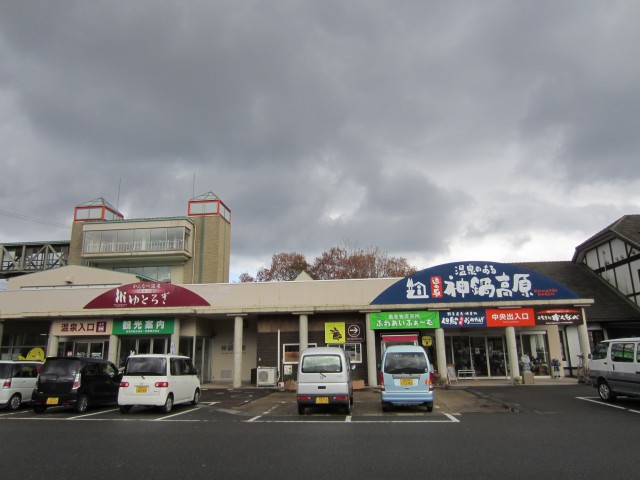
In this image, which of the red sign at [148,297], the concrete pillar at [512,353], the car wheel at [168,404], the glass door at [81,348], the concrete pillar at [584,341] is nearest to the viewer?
the car wheel at [168,404]

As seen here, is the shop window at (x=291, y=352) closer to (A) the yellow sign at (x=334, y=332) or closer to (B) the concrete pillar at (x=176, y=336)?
(A) the yellow sign at (x=334, y=332)

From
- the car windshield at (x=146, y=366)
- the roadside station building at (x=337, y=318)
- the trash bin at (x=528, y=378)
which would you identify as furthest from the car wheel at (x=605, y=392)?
the car windshield at (x=146, y=366)

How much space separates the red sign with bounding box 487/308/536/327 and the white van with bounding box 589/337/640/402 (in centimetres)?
702

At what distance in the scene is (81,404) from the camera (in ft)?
46.0

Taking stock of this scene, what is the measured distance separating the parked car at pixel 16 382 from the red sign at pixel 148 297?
8575 mm

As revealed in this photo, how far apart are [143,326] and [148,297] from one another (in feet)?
4.93

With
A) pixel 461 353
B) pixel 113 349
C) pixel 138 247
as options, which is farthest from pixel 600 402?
pixel 138 247

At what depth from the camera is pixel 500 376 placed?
2386cm

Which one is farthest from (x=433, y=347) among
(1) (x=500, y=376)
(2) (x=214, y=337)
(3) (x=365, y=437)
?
(3) (x=365, y=437)

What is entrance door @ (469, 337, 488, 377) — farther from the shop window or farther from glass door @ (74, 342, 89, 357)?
glass door @ (74, 342, 89, 357)

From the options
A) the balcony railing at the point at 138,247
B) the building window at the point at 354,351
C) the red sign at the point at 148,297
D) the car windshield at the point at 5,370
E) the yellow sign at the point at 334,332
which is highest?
the balcony railing at the point at 138,247

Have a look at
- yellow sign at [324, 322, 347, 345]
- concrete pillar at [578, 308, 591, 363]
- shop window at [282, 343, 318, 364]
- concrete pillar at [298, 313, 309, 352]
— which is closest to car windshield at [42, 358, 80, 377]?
concrete pillar at [298, 313, 309, 352]

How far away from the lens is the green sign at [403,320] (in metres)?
22.6

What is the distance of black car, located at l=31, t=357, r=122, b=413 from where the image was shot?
44.9 feet
